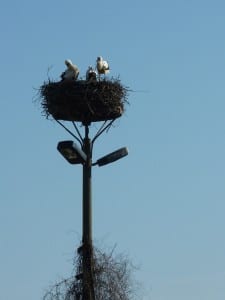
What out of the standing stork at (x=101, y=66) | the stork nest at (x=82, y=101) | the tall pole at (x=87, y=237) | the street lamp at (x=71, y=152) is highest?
the standing stork at (x=101, y=66)

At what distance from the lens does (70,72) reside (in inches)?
530

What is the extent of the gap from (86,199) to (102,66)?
3303 mm

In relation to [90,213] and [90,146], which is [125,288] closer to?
[90,213]

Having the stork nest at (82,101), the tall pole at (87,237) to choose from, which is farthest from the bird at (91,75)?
the tall pole at (87,237)

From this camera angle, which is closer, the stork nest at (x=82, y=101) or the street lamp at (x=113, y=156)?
the street lamp at (x=113, y=156)

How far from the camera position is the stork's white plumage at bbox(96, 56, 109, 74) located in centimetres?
1384

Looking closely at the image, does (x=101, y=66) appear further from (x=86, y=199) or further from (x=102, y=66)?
(x=86, y=199)

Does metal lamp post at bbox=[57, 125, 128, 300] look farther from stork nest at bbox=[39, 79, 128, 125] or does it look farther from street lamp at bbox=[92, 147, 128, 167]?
stork nest at bbox=[39, 79, 128, 125]

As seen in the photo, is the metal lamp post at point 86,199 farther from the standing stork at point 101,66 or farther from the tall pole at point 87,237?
the standing stork at point 101,66

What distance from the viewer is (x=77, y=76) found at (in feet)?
43.8

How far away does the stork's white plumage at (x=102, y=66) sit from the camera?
1384cm

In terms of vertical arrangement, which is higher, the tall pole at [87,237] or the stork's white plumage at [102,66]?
the stork's white plumage at [102,66]

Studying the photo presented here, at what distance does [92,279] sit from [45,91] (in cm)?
331

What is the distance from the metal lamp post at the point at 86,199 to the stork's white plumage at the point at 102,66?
2563 millimetres
